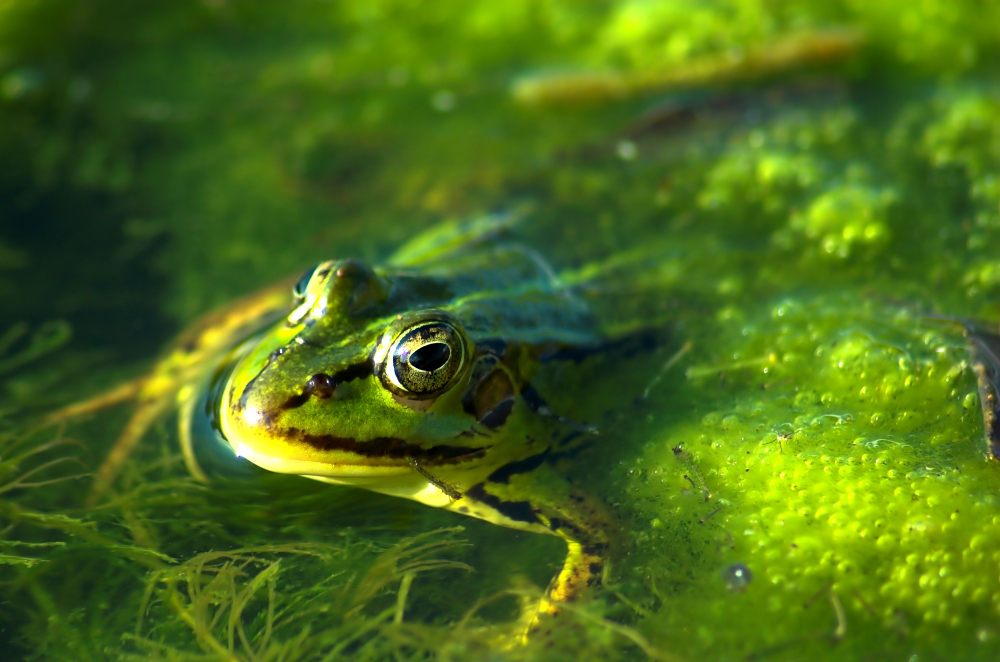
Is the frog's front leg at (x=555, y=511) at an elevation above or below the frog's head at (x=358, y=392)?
below

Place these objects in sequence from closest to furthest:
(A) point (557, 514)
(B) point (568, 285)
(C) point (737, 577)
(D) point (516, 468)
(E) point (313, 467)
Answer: (C) point (737, 577) < (E) point (313, 467) < (A) point (557, 514) < (D) point (516, 468) < (B) point (568, 285)

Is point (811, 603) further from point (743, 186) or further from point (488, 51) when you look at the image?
point (488, 51)

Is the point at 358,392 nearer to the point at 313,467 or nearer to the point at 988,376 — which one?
the point at 313,467

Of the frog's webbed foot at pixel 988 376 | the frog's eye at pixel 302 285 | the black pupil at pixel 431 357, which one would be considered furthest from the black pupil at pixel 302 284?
the frog's webbed foot at pixel 988 376

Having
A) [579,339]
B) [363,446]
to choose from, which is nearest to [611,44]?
[579,339]

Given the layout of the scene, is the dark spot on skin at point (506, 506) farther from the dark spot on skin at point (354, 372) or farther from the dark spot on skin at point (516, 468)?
the dark spot on skin at point (354, 372)

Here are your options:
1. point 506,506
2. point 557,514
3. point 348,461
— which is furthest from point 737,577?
point 348,461
